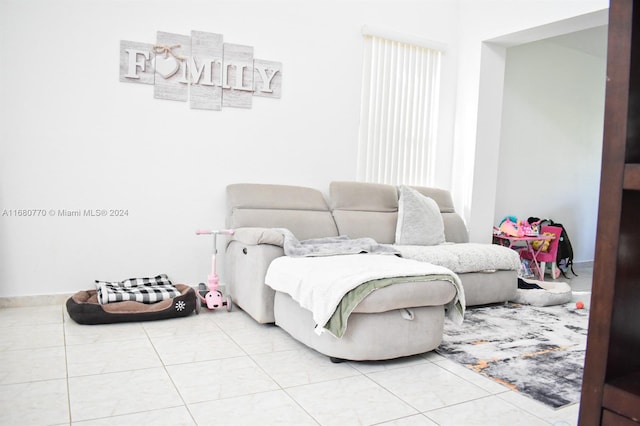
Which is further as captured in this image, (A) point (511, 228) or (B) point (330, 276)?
(A) point (511, 228)

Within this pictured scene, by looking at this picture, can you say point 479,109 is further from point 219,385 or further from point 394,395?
point 219,385

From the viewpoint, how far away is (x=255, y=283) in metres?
3.19

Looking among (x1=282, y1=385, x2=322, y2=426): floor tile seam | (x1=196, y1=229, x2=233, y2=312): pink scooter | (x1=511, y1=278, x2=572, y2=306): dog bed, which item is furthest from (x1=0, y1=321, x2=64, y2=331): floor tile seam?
(x1=511, y1=278, x2=572, y2=306): dog bed

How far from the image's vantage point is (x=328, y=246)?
352 cm

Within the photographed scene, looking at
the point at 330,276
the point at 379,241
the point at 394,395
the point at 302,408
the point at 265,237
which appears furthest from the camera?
the point at 379,241

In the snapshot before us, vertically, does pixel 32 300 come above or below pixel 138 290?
below

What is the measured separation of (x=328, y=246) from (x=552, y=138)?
3948mm

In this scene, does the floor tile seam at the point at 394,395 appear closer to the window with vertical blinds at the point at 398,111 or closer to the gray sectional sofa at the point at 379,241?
the gray sectional sofa at the point at 379,241

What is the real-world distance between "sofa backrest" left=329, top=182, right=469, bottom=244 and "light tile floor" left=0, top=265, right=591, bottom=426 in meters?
1.35

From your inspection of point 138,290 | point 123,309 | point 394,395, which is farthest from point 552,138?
point 123,309

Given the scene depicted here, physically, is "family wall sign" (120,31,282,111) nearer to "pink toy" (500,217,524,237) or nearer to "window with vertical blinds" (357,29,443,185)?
"window with vertical blinds" (357,29,443,185)

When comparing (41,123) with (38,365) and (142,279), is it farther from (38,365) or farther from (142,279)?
(38,365)

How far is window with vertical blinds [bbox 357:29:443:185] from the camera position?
4.66 meters

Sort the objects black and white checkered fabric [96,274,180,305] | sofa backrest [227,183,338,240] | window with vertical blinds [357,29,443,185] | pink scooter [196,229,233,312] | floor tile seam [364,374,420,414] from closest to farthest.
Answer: floor tile seam [364,374,420,414] < black and white checkered fabric [96,274,180,305] < pink scooter [196,229,233,312] < sofa backrest [227,183,338,240] < window with vertical blinds [357,29,443,185]
